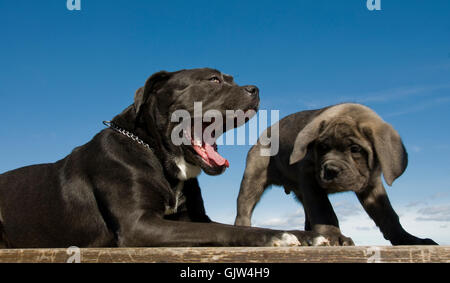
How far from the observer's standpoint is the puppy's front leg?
347 centimetres

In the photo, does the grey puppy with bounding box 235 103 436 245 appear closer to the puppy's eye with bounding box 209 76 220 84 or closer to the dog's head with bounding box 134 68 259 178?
the dog's head with bounding box 134 68 259 178

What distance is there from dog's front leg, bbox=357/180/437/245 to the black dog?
89.0 inches

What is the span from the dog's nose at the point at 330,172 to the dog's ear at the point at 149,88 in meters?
2.22

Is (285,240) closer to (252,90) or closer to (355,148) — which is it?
(252,90)

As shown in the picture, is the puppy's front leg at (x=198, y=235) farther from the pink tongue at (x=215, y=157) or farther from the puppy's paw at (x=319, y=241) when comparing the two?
the pink tongue at (x=215, y=157)

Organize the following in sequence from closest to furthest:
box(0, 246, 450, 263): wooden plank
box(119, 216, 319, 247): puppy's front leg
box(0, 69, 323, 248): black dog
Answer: box(0, 246, 450, 263): wooden plank
box(119, 216, 319, 247): puppy's front leg
box(0, 69, 323, 248): black dog

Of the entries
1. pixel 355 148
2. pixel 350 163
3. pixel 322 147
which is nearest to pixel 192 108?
pixel 322 147

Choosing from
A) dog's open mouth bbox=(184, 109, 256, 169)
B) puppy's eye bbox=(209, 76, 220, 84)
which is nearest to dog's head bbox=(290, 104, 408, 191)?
dog's open mouth bbox=(184, 109, 256, 169)

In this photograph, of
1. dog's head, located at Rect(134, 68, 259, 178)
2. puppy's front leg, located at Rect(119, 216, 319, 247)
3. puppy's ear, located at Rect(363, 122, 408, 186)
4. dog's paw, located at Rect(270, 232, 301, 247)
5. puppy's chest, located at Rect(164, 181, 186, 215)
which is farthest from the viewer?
puppy's ear, located at Rect(363, 122, 408, 186)

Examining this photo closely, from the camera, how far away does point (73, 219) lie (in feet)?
14.8

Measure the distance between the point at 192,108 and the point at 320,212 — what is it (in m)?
2.12

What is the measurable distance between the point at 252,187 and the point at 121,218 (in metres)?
3.93
